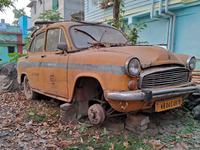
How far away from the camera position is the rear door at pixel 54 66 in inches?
137

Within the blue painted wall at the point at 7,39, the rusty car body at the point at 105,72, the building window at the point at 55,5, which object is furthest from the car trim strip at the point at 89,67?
the blue painted wall at the point at 7,39

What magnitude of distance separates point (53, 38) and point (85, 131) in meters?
2.21

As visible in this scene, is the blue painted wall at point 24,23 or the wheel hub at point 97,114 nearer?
the wheel hub at point 97,114

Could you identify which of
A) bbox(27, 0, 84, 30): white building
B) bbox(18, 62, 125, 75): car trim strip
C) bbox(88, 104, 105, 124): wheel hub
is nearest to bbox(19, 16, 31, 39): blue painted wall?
bbox(27, 0, 84, 30): white building

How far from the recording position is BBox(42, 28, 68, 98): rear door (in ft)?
11.4

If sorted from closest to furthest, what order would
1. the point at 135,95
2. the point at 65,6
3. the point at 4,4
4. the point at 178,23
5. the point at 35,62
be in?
the point at 135,95
the point at 35,62
the point at 178,23
the point at 4,4
the point at 65,6

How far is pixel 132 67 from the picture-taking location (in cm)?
248

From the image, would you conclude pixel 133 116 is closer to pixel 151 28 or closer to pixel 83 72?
pixel 83 72

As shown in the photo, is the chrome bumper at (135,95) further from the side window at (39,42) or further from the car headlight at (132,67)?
the side window at (39,42)

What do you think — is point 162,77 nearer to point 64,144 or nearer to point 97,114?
point 97,114

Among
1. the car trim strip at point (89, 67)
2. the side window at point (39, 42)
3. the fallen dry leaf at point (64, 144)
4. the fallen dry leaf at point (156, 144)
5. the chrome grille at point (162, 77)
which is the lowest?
the fallen dry leaf at point (64, 144)

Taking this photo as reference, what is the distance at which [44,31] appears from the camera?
15.0ft

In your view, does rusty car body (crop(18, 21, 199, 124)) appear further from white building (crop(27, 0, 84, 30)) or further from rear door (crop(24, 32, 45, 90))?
white building (crop(27, 0, 84, 30))

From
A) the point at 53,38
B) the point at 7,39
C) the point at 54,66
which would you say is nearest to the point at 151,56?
the point at 54,66
